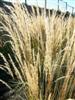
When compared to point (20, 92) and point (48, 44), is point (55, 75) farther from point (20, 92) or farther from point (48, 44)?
point (20, 92)

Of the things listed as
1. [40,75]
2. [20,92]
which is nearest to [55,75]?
[40,75]

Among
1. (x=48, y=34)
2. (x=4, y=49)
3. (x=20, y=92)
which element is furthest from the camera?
(x=4, y=49)

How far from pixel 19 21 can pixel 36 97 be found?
821mm

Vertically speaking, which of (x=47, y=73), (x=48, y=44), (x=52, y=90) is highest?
(x=48, y=44)

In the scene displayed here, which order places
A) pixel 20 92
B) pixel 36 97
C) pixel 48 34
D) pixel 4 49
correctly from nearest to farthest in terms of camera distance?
pixel 36 97 → pixel 48 34 → pixel 20 92 → pixel 4 49

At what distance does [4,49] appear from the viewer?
127 inches

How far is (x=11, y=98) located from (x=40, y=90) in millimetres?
653

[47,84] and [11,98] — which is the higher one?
[47,84]

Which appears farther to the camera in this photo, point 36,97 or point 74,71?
point 74,71

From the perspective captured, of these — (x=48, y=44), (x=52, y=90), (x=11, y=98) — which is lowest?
(x=11, y=98)

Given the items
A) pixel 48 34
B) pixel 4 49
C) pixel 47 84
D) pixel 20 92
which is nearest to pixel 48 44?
pixel 48 34

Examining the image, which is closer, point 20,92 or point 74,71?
point 74,71

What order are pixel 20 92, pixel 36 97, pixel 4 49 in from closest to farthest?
pixel 36 97 → pixel 20 92 → pixel 4 49

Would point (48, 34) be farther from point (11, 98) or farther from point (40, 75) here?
point (11, 98)
